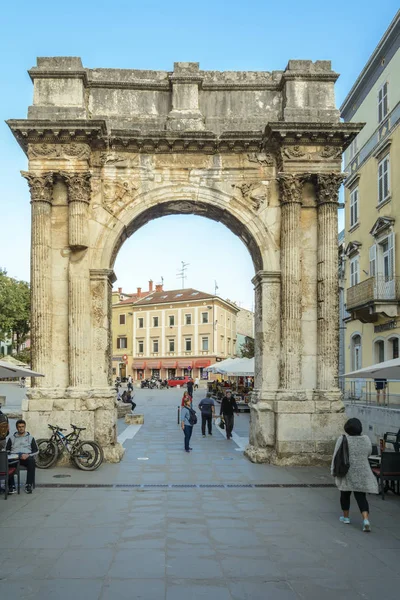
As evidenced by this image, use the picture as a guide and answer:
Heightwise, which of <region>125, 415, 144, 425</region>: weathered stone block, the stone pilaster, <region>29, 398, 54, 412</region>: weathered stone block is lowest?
<region>125, 415, 144, 425</region>: weathered stone block

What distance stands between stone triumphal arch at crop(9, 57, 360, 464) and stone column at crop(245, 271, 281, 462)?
0.03 metres

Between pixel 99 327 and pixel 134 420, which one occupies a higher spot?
pixel 99 327

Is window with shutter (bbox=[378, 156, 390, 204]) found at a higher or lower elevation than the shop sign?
higher

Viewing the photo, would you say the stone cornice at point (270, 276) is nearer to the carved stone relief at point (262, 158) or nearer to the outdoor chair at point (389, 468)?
the carved stone relief at point (262, 158)

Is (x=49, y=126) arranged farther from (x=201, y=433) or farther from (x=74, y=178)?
(x=201, y=433)

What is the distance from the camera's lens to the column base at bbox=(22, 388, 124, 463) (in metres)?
13.5

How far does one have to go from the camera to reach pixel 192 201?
48.2 feet

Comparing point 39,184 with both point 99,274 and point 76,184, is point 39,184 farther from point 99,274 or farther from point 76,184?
point 99,274

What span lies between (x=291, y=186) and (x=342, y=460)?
774 centimetres

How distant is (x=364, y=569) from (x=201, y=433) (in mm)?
13517

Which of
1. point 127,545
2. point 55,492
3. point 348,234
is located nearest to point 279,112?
point 55,492

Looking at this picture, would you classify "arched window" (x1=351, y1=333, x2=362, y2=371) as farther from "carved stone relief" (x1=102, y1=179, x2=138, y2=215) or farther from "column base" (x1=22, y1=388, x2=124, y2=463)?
"column base" (x1=22, y1=388, x2=124, y2=463)

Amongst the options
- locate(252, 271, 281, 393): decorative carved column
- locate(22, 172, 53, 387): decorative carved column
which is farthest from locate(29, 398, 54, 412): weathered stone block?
locate(252, 271, 281, 393): decorative carved column

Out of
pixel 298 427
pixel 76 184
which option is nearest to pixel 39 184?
pixel 76 184
